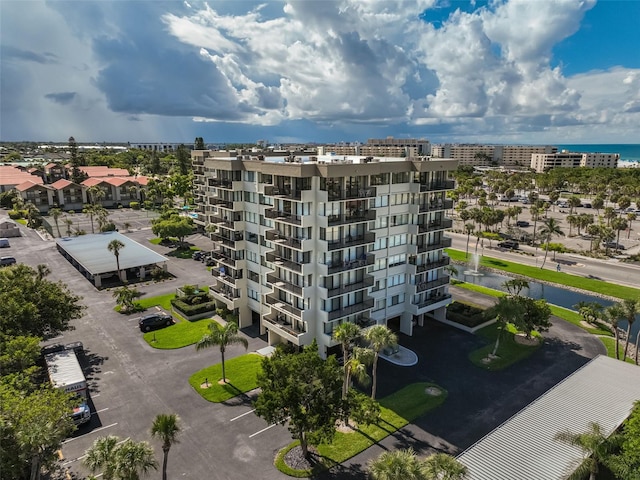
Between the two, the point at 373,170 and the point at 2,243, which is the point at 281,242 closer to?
the point at 373,170

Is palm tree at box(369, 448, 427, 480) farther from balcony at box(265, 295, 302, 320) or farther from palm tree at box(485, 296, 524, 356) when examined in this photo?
palm tree at box(485, 296, 524, 356)

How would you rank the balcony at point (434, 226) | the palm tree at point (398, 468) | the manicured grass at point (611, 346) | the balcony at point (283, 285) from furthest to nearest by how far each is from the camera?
the balcony at point (434, 226) → the manicured grass at point (611, 346) → the balcony at point (283, 285) → the palm tree at point (398, 468)

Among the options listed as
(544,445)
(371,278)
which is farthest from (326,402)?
(371,278)

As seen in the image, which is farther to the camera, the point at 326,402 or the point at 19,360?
the point at 19,360

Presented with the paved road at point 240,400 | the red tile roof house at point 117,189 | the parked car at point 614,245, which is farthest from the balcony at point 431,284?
the red tile roof house at point 117,189

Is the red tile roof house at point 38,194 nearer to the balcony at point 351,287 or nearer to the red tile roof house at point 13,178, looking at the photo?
the red tile roof house at point 13,178

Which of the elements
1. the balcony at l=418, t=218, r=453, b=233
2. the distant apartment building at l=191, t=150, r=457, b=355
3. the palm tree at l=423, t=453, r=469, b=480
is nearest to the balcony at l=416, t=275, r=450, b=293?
the distant apartment building at l=191, t=150, r=457, b=355
